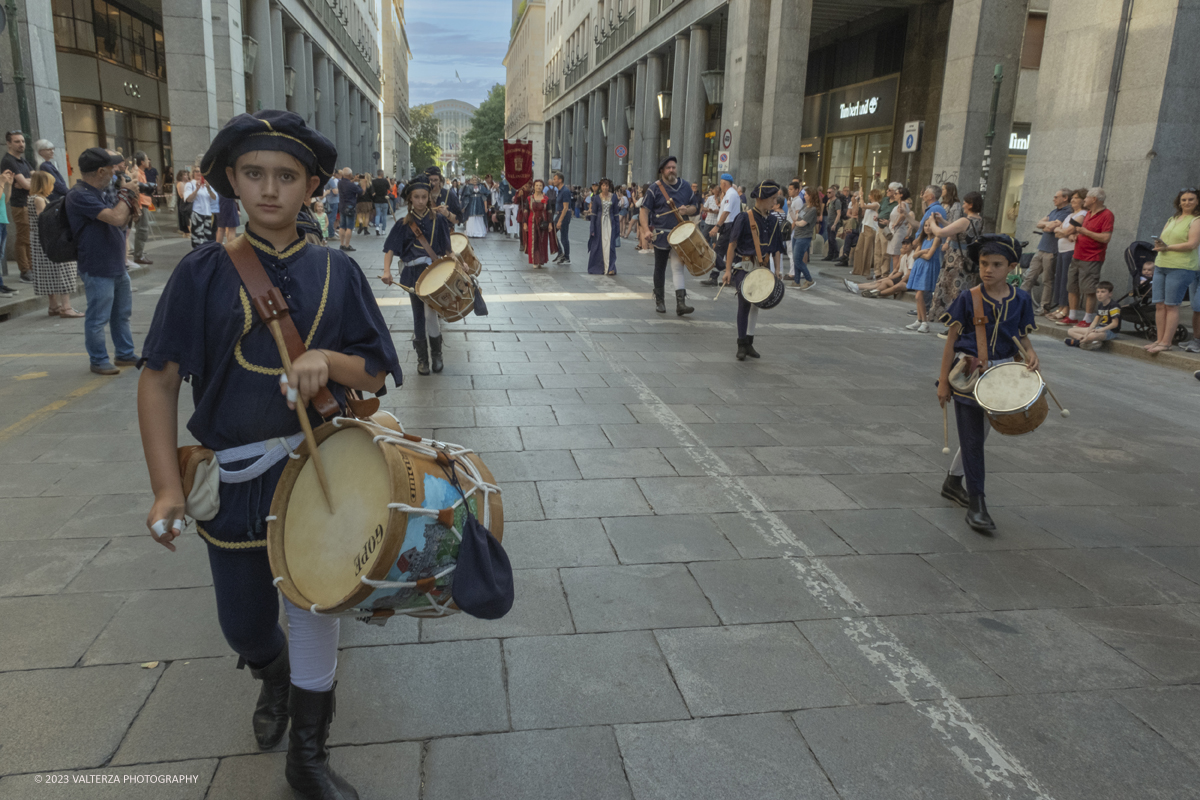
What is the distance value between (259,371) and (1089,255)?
12.7 meters

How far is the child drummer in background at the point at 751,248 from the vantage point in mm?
9336

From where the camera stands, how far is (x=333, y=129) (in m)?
47.2

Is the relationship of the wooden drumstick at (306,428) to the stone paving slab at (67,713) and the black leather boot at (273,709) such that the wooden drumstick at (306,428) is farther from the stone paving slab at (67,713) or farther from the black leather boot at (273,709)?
the stone paving slab at (67,713)

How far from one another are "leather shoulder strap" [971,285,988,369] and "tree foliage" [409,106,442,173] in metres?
144

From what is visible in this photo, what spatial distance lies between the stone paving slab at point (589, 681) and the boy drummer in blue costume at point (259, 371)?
2.57 feet

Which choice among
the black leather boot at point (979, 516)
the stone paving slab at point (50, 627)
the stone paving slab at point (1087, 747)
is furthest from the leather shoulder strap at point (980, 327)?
the stone paving slab at point (50, 627)

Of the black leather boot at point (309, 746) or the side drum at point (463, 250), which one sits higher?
the side drum at point (463, 250)

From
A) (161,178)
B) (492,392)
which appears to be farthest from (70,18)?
(492,392)

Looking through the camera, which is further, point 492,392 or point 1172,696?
point 492,392

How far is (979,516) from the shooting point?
4.80 meters

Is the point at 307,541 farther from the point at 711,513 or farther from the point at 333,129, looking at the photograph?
the point at 333,129

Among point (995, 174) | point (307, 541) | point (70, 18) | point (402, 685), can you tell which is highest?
point (70, 18)

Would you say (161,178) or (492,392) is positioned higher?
(161,178)

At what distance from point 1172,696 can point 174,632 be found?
394 centimetres
